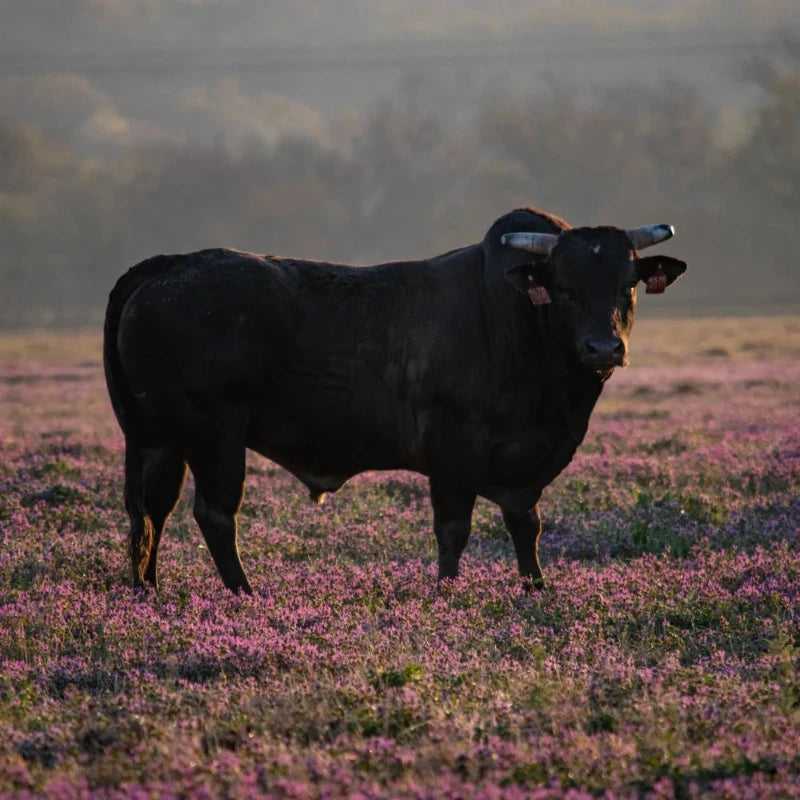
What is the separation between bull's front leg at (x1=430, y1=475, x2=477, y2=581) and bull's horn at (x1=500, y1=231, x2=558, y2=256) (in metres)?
1.77

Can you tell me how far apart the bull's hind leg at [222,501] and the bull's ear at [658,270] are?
3.26m

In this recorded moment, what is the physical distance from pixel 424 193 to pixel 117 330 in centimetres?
14619

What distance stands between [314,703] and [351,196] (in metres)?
150

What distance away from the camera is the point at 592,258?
30.8ft

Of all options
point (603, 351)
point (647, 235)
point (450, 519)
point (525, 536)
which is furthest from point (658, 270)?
point (450, 519)

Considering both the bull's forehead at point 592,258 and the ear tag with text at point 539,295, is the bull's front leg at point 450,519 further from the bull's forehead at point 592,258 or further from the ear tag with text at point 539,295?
the bull's forehead at point 592,258

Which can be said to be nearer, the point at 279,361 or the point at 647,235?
the point at 647,235

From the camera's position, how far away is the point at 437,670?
7227 millimetres

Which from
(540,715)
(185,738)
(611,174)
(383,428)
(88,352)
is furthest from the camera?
(611,174)

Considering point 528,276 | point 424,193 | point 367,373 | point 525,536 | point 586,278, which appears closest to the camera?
point 586,278

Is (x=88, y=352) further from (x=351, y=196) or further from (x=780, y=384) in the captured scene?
(x=351, y=196)

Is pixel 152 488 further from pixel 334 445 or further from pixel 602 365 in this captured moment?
pixel 602 365

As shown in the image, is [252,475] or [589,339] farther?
[252,475]

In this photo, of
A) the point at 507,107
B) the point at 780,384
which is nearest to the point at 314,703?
the point at 780,384
